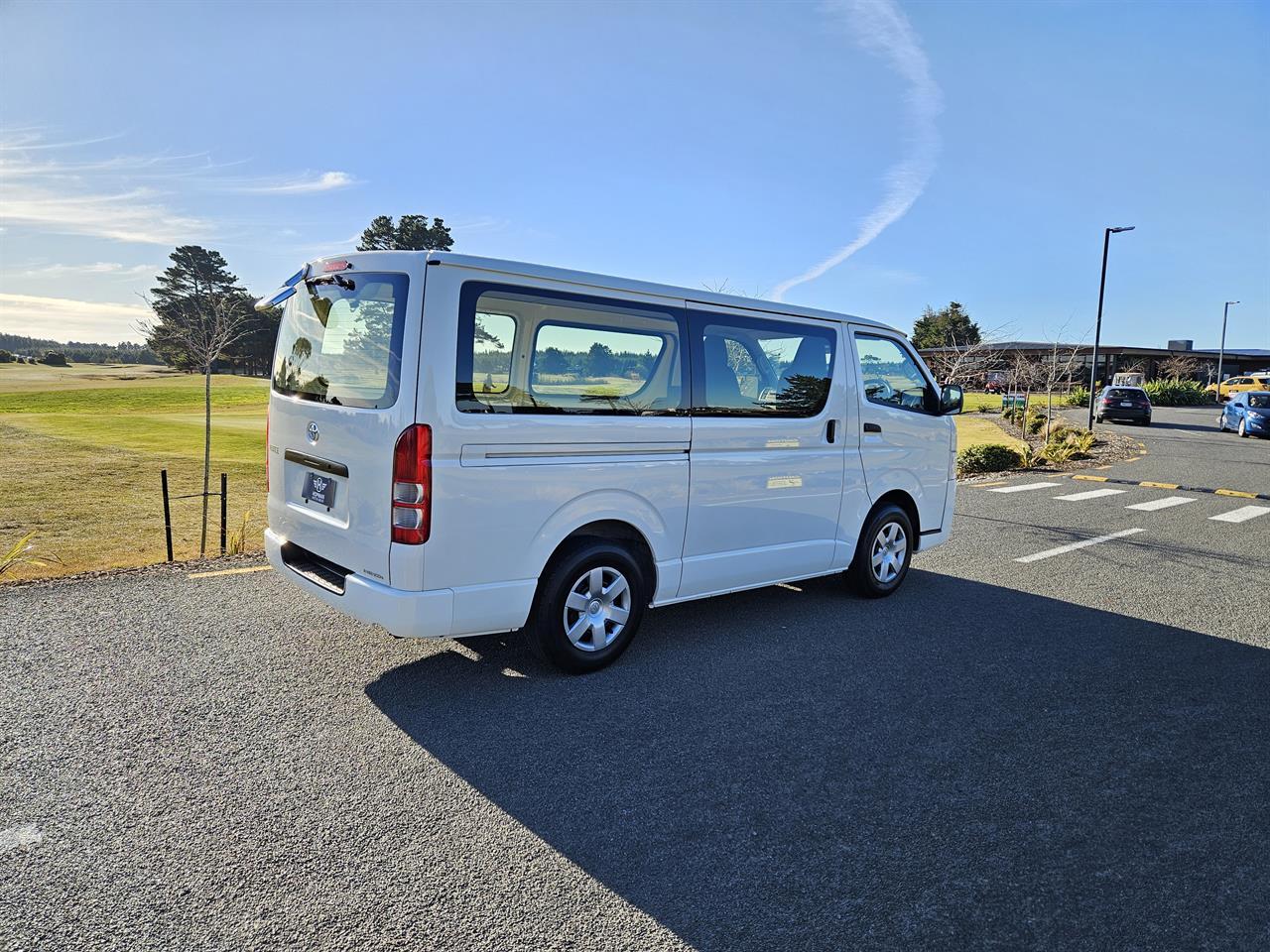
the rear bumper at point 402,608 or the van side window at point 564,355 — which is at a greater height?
the van side window at point 564,355

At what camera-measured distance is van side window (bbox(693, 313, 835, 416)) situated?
470cm

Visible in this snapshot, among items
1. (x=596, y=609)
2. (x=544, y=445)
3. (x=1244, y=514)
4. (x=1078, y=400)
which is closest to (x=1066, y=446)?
(x=1244, y=514)

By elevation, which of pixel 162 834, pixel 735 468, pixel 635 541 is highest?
pixel 735 468

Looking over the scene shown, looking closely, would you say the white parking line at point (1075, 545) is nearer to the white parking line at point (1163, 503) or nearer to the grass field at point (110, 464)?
the white parking line at point (1163, 503)

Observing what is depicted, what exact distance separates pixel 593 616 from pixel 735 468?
1.29 metres

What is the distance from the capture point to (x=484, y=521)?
3.76 metres

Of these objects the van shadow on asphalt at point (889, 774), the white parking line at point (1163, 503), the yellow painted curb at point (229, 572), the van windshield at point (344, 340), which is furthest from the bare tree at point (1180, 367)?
the van windshield at point (344, 340)

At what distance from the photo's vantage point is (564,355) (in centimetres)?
407

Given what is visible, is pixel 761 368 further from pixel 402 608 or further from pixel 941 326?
pixel 941 326

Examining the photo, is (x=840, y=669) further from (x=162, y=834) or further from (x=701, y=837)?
(x=162, y=834)

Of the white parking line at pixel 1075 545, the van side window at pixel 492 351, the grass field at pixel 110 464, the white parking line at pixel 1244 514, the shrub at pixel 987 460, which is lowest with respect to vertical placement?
the grass field at pixel 110 464

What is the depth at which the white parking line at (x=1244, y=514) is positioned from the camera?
10.1m

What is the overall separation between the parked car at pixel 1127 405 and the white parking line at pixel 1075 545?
24.0m

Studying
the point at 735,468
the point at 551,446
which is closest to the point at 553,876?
the point at 551,446
